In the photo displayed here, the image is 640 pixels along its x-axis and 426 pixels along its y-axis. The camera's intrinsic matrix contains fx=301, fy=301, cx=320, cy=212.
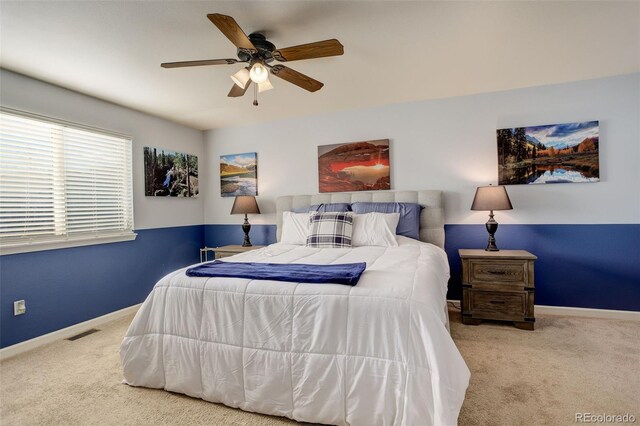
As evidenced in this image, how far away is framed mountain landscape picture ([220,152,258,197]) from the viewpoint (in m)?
4.35

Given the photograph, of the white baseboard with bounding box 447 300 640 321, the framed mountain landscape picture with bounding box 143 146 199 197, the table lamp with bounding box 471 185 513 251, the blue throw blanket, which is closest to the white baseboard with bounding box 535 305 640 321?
the white baseboard with bounding box 447 300 640 321

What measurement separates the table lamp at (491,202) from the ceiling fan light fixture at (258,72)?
236 cm

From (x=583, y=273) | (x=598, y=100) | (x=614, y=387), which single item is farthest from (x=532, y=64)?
(x=614, y=387)

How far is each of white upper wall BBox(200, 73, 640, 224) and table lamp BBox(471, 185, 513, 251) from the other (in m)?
0.25

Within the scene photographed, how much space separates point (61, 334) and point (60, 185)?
139 cm

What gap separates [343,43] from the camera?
2248mm

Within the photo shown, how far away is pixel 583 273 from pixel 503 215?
3.01 feet

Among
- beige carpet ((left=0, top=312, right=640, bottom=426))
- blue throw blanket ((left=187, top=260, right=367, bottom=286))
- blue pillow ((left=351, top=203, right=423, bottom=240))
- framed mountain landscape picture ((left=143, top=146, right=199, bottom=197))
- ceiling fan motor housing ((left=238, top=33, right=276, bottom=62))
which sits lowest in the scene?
beige carpet ((left=0, top=312, right=640, bottom=426))

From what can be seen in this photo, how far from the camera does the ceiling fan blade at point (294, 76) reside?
84.9 inches

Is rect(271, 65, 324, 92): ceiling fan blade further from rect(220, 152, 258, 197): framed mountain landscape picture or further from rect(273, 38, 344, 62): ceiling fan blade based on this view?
rect(220, 152, 258, 197): framed mountain landscape picture

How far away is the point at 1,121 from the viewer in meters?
2.47

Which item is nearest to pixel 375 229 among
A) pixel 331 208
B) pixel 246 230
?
pixel 331 208

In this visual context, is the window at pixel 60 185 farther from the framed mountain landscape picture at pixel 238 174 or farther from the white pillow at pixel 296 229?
the white pillow at pixel 296 229

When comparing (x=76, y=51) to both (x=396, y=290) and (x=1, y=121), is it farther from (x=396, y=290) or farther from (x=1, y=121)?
(x=396, y=290)
